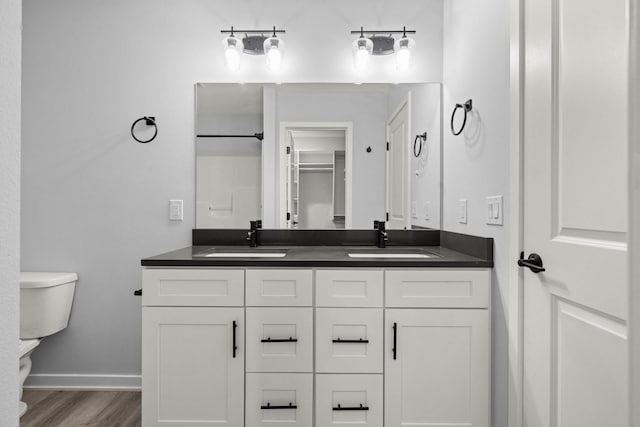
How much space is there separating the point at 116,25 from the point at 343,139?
1.45m

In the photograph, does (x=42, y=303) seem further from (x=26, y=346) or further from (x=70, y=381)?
(x=70, y=381)

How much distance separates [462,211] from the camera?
6.25 feet

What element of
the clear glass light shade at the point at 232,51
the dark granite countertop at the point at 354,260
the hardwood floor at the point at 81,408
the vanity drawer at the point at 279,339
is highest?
the clear glass light shade at the point at 232,51

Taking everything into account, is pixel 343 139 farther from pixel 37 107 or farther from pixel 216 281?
pixel 37 107

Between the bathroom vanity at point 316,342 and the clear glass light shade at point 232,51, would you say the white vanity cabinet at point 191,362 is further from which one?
the clear glass light shade at point 232,51

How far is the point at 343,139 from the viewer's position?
2.22m

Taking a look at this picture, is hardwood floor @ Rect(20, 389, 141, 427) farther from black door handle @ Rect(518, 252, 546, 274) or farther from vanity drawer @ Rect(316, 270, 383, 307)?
black door handle @ Rect(518, 252, 546, 274)

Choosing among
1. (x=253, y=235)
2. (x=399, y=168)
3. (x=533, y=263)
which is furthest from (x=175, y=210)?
(x=533, y=263)

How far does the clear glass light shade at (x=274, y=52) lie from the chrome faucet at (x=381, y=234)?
105 cm

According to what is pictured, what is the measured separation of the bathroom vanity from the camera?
5.20ft

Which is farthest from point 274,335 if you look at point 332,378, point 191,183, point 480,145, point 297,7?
point 297,7

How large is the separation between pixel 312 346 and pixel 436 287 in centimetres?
57

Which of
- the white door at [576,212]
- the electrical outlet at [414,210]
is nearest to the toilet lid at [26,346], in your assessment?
the electrical outlet at [414,210]

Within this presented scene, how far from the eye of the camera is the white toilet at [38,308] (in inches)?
78.2
